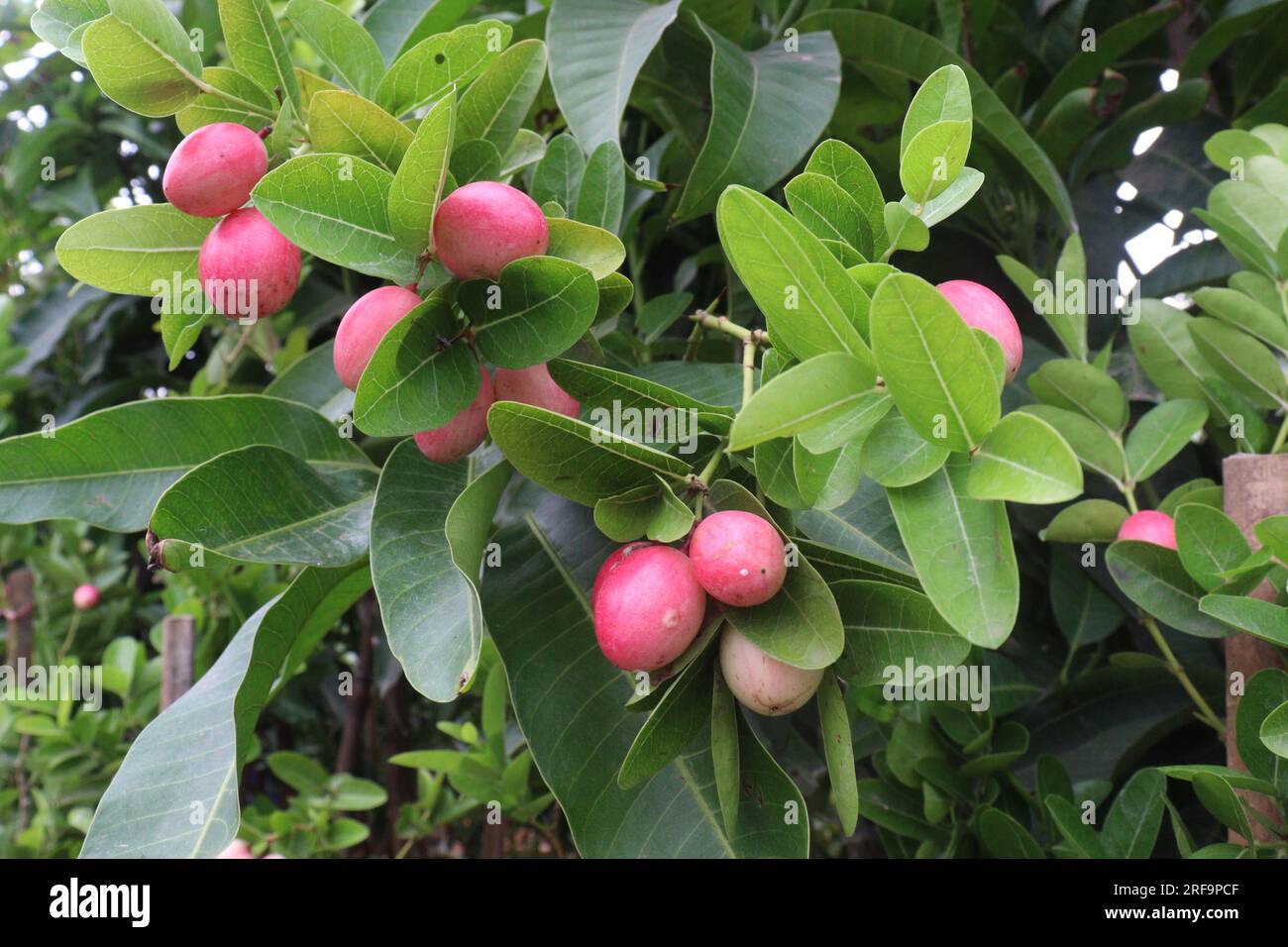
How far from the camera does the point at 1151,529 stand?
0.83 metres

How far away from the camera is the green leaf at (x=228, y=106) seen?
629mm

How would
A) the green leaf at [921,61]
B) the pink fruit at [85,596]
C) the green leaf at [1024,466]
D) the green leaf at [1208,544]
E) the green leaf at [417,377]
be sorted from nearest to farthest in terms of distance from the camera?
the green leaf at [1024,466] < the green leaf at [417,377] < the green leaf at [1208,544] < the green leaf at [921,61] < the pink fruit at [85,596]

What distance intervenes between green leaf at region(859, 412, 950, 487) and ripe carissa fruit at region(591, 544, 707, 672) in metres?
0.11

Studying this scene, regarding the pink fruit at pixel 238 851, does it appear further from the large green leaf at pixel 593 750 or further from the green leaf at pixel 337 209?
the green leaf at pixel 337 209

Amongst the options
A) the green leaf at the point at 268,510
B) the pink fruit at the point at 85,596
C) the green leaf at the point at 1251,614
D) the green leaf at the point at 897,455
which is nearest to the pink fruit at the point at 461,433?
the green leaf at the point at 268,510

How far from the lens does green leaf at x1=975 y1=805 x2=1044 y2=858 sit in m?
0.85

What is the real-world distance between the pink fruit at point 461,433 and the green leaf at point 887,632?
224 millimetres

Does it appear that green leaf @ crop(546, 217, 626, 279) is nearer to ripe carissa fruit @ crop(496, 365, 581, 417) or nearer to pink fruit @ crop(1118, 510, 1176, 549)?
ripe carissa fruit @ crop(496, 365, 581, 417)

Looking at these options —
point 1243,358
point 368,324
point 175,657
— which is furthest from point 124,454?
point 1243,358

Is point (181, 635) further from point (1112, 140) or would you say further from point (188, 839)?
point (1112, 140)

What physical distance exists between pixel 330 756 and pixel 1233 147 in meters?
1.69

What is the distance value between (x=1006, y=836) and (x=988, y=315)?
20.8 inches

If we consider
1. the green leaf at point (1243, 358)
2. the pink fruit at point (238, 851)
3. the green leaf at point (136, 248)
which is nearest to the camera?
the green leaf at point (136, 248)

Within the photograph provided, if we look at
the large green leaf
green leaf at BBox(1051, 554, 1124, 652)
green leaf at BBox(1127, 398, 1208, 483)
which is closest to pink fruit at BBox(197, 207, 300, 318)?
the large green leaf
